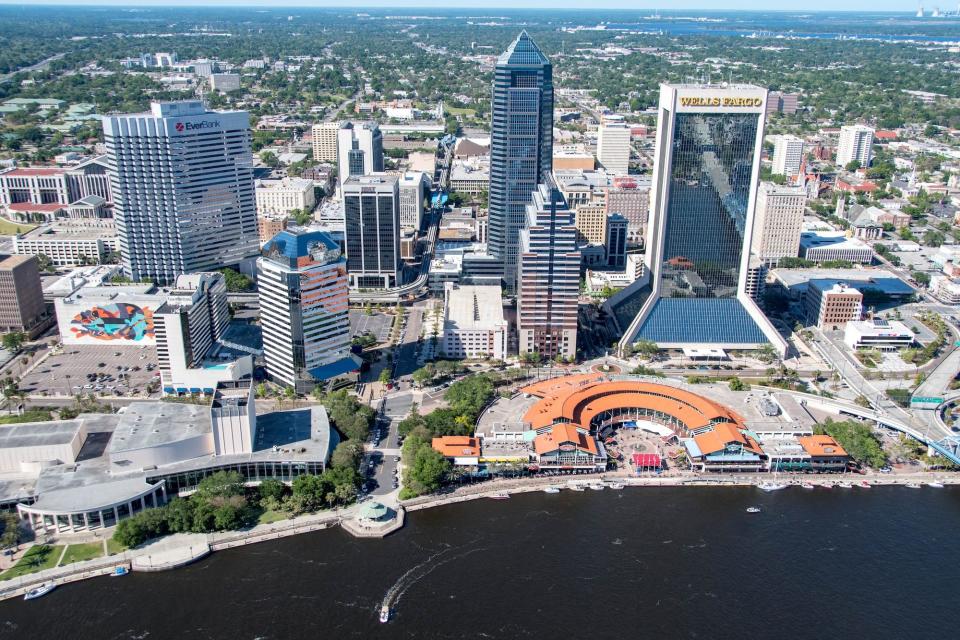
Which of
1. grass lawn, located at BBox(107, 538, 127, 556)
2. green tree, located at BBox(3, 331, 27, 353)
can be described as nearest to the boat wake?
grass lawn, located at BBox(107, 538, 127, 556)

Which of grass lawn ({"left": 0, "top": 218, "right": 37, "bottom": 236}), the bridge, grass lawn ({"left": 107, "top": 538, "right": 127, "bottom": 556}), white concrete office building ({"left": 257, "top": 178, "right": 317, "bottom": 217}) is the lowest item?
grass lawn ({"left": 107, "top": 538, "right": 127, "bottom": 556})

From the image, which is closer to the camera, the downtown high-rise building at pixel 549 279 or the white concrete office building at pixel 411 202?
the downtown high-rise building at pixel 549 279

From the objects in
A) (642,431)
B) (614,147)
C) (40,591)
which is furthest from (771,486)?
(614,147)

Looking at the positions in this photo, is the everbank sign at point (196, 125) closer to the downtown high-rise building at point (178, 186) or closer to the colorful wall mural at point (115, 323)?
the downtown high-rise building at point (178, 186)

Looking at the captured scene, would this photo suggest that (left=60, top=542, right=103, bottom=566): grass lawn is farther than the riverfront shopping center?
No

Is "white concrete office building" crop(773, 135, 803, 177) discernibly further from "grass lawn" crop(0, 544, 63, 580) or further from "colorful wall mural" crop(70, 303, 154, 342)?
"grass lawn" crop(0, 544, 63, 580)

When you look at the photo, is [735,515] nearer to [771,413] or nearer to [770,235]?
[771,413]

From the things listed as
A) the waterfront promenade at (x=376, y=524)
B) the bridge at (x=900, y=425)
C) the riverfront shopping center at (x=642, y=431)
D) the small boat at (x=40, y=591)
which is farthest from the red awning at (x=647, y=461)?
the small boat at (x=40, y=591)

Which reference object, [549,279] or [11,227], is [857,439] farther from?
[11,227]
